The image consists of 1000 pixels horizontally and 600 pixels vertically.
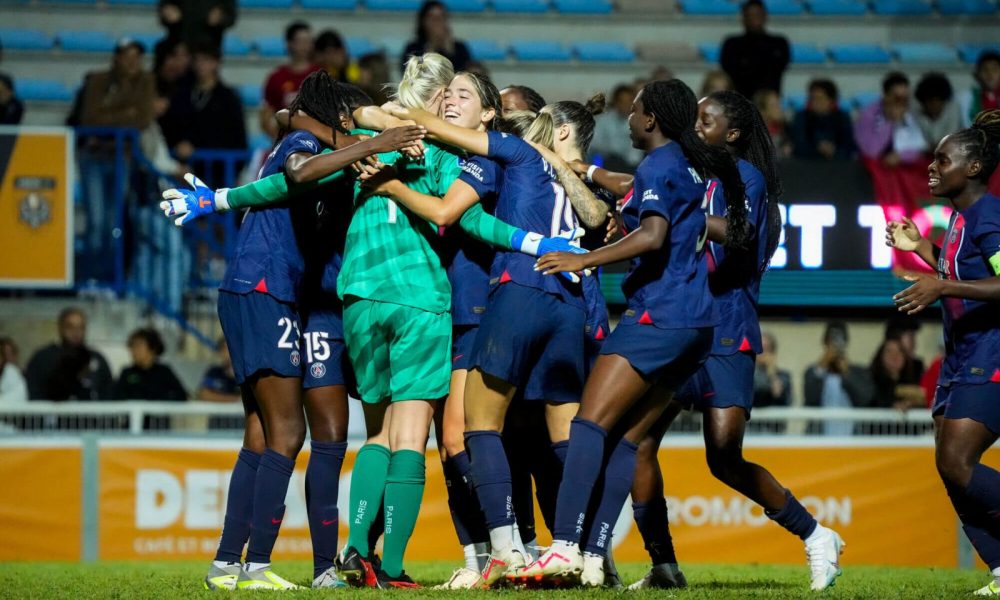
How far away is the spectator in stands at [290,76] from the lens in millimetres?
12758

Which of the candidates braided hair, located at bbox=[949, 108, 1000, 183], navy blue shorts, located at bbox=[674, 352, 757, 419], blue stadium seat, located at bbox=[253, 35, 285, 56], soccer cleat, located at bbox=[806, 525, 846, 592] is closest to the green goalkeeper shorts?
navy blue shorts, located at bbox=[674, 352, 757, 419]

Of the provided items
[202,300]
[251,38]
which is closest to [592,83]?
[251,38]

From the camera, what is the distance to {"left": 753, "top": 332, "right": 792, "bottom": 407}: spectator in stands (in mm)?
10953

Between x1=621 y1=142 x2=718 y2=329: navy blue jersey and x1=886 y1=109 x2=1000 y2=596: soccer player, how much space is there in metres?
0.97

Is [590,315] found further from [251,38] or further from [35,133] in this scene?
[251,38]

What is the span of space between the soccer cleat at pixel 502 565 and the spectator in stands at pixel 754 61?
8109 millimetres

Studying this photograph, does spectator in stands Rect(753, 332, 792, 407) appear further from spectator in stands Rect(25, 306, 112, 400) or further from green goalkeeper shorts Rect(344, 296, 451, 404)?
green goalkeeper shorts Rect(344, 296, 451, 404)

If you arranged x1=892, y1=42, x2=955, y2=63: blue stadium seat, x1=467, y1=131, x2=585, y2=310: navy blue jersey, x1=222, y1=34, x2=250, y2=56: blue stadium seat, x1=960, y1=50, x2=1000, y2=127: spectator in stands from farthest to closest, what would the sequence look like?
1. x1=892, y1=42, x2=955, y2=63: blue stadium seat
2. x1=222, y1=34, x2=250, y2=56: blue stadium seat
3. x1=960, y1=50, x2=1000, y2=127: spectator in stands
4. x1=467, y1=131, x2=585, y2=310: navy blue jersey

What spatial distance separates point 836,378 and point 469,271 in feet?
18.5

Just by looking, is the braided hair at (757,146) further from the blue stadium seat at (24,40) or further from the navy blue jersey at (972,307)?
the blue stadium seat at (24,40)

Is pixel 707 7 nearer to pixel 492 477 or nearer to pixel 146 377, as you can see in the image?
pixel 146 377

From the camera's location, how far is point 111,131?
11.7 meters

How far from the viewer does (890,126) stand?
12.4m

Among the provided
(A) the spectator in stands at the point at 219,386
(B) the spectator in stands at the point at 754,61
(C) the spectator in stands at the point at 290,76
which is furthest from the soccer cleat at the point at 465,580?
(B) the spectator in stands at the point at 754,61
